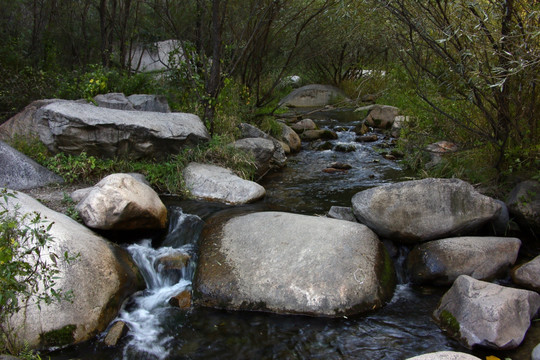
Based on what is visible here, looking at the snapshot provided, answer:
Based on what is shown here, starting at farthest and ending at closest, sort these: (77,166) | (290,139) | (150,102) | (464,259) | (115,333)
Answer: (290,139), (150,102), (77,166), (464,259), (115,333)

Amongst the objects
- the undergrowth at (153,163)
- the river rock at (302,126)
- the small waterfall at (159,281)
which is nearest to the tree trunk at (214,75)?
the undergrowth at (153,163)

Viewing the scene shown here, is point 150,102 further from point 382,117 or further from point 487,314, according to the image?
point 382,117

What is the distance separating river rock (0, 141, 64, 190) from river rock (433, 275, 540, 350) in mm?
5611

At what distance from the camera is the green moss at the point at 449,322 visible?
3.98 metres

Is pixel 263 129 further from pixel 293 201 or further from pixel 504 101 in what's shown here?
pixel 504 101

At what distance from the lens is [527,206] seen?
5.51m

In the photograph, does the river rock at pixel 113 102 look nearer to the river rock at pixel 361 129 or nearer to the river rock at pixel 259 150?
the river rock at pixel 259 150

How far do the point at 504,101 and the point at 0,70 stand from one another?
8353mm

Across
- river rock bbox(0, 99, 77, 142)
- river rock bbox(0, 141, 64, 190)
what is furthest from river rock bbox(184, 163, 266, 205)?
river rock bbox(0, 99, 77, 142)

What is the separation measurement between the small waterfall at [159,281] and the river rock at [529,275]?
140 inches

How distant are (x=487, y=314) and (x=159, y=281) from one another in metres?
3.40

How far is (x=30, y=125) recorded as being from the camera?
278 inches

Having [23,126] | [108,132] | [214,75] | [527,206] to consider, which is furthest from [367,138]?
[23,126]

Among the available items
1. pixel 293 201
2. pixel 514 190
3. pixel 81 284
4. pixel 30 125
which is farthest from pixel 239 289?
pixel 30 125
